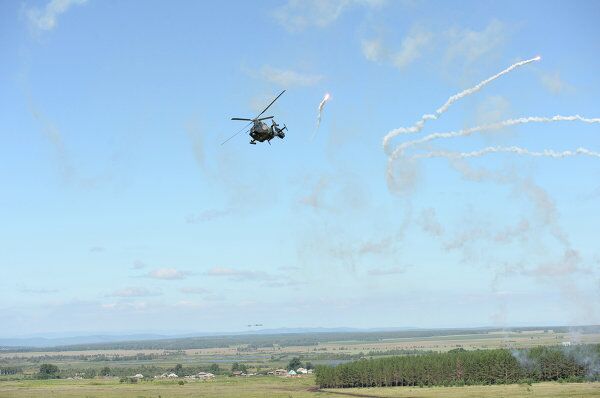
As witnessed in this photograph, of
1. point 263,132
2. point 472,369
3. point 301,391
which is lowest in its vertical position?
point 301,391

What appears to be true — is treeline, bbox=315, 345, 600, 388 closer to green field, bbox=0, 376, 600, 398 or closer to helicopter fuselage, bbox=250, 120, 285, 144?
green field, bbox=0, 376, 600, 398

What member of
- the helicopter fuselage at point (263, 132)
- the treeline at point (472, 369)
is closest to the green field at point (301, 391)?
the treeline at point (472, 369)

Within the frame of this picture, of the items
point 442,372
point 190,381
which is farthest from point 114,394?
point 442,372

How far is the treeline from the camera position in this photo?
5472 inches

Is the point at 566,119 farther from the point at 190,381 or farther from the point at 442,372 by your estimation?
the point at 190,381

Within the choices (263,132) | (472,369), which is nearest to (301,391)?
(472,369)

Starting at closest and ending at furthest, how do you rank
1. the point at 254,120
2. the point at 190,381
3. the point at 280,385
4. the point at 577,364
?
the point at 254,120, the point at 577,364, the point at 280,385, the point at 190,381

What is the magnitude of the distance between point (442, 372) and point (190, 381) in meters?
81.8

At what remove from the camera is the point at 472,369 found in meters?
144

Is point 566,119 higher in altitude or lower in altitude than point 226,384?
higher

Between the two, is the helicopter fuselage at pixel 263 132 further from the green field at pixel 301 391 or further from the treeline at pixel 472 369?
the treeline at pixel 472 369

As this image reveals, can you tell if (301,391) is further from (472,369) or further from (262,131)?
(262,131)

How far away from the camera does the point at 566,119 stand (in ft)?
251

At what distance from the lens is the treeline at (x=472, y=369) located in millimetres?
139000
